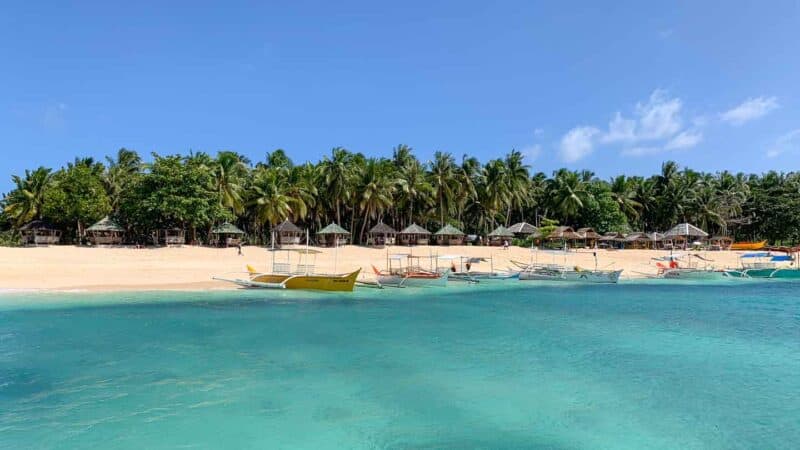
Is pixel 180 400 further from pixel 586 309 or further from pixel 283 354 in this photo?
pixel 586 309

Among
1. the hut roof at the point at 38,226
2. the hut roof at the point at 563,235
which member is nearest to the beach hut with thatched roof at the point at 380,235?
the hut roof at the point at 563,235

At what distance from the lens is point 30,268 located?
30.5 metres

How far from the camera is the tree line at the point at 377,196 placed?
45594 millimetres

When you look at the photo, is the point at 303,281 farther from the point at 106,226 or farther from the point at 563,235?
the point at 563,235

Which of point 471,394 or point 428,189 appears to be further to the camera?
point 428,189

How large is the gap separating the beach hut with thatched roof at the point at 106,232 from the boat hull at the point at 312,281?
23.9m

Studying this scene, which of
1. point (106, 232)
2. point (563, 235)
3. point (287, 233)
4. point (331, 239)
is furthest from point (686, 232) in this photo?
point (106, 232)

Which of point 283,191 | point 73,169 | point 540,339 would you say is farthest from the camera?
point 283,191

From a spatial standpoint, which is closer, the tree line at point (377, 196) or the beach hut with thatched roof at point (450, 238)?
the tree line at point (377, 196)

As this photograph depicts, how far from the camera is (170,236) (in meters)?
46.0

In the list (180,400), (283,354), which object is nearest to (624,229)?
(283,354)

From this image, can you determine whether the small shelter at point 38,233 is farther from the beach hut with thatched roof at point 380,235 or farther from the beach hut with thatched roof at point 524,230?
the beach hut with thatched roof at point 524,230

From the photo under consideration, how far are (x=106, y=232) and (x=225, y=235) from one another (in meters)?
10.0

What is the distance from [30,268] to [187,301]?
1381 cm
